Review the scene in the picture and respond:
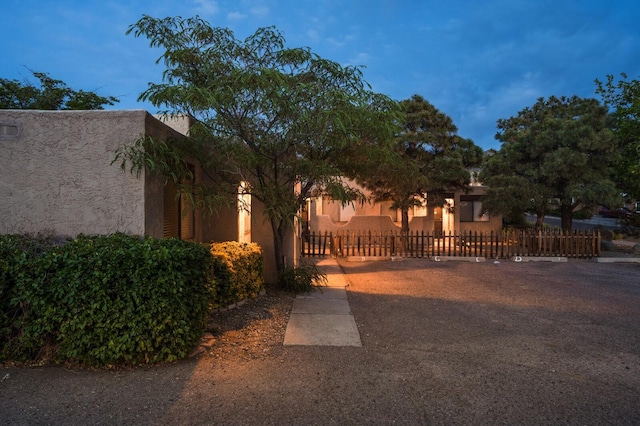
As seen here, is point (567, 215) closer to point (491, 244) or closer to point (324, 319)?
point (491, 244)

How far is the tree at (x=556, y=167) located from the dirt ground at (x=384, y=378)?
28.4 ft

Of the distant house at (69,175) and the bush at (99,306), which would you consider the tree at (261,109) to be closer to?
the distant house at (69,175)

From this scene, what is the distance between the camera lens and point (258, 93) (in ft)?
18.3

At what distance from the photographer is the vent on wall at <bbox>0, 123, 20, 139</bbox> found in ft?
17.0

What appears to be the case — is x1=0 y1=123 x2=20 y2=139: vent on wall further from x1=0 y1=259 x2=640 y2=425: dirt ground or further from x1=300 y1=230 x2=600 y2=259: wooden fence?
x1=300 y1=230 x2=600 y2=259: wooden fence

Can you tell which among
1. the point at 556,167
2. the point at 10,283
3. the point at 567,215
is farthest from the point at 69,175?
the point at 567,215

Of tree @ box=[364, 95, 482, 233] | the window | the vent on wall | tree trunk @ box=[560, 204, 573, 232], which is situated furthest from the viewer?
the window

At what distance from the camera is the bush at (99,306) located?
12.1 feet

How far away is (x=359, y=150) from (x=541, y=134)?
10664 millimetres

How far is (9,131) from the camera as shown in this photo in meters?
5.20

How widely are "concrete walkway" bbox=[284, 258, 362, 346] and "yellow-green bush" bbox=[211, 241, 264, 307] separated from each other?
2.67 ft

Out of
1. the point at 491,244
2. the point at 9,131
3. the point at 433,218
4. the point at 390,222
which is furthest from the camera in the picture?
the point at 433,218

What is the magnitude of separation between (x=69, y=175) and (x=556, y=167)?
14451 millimetres

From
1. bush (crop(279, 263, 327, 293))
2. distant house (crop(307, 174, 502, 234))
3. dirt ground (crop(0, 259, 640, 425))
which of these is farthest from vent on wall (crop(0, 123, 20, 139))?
distant house (crop(307, 174, 502, 234))
